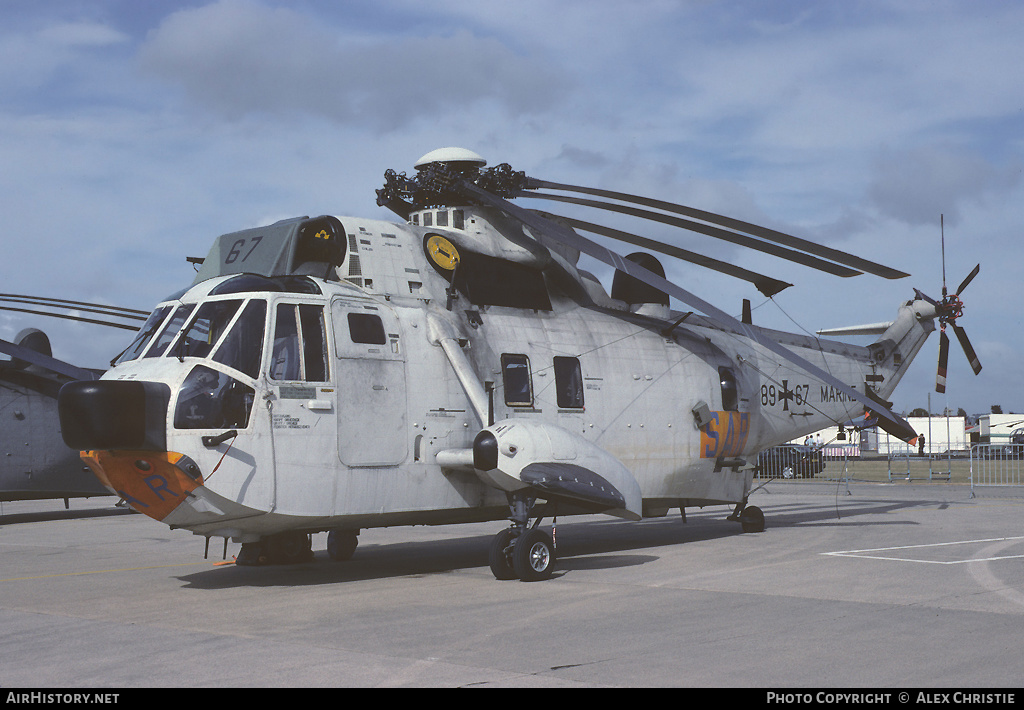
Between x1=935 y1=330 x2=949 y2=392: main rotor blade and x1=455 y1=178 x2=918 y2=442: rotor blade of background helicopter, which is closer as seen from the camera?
x1=455 y1=178 x2=918 y2=442: rotor blade of background helicopter

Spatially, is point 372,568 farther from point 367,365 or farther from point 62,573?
point 62,573

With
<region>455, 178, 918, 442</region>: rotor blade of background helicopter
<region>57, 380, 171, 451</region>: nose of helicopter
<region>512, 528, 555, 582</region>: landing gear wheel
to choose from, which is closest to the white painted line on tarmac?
<region>455, 178, 918, 442</region>: rotor blade of background helicopter

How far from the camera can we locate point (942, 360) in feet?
70.3

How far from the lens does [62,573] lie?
14289 mm

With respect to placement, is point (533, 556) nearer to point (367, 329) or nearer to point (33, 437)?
point (367, 329)

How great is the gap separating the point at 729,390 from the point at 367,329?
7.19m

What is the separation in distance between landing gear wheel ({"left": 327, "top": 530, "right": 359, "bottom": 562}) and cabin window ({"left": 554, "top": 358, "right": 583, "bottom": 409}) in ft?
12.1

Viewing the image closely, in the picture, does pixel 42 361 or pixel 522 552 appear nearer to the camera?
pixel 522 552

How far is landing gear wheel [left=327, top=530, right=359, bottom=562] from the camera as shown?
1483 cm

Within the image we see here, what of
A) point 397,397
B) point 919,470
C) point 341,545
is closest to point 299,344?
point 397,397

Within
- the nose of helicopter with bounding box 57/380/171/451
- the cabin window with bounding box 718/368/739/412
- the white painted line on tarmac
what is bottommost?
the white painted line on tarmac

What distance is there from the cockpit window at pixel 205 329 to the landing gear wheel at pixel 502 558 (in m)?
4.21

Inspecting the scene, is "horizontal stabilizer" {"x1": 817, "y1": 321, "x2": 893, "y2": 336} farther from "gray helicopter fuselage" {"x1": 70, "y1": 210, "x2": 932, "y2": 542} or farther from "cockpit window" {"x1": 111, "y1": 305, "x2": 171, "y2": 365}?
"cockpit window" {"x1": 111, "y1": 305, "x2": 171, "y2": 365}

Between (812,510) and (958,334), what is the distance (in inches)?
215
